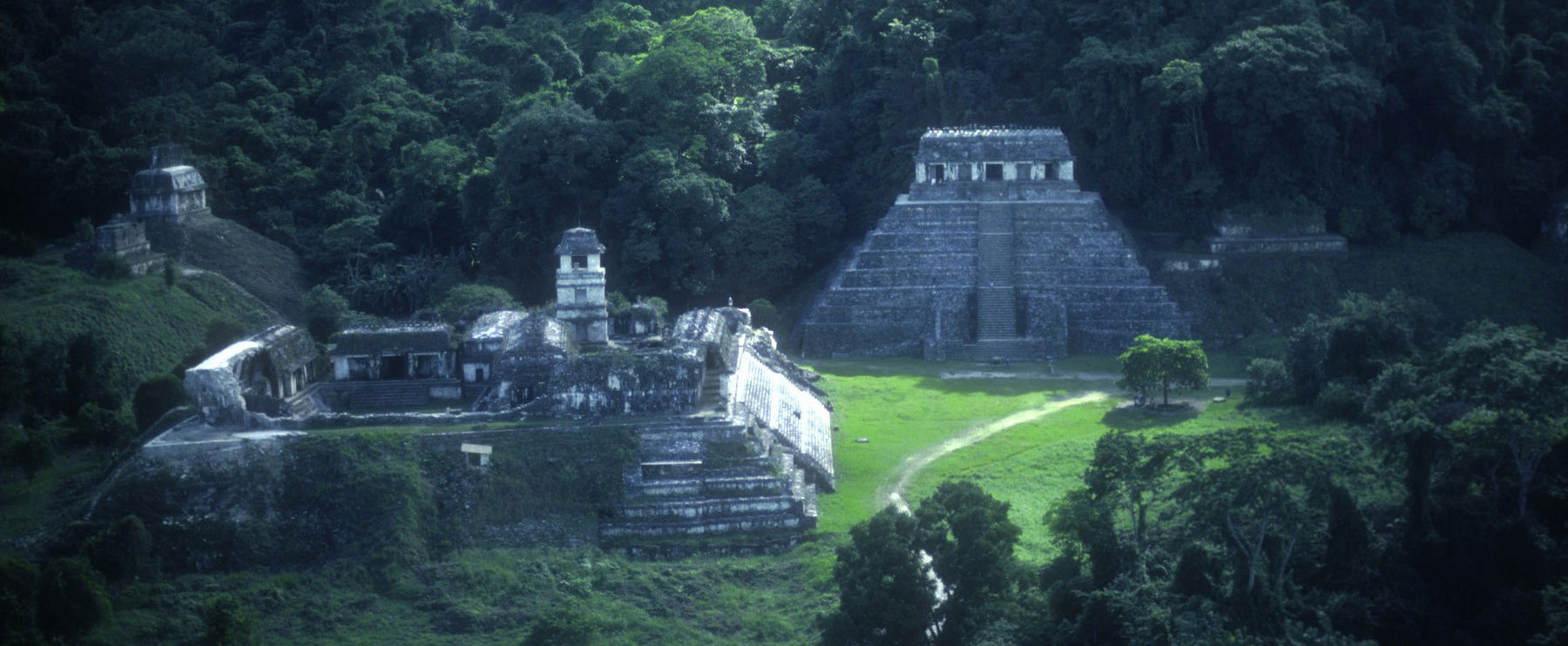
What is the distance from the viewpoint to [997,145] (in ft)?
158

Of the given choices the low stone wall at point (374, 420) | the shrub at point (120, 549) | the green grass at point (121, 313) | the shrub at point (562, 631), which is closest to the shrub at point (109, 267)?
the green grass at point (121, 313)

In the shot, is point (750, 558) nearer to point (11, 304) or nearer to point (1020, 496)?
point (1020, 496)

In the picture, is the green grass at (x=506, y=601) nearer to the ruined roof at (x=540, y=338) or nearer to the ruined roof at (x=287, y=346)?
the ruined roof at (x=540, y=338)

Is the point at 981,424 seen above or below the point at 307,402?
below

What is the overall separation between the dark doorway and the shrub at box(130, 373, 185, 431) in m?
4.27

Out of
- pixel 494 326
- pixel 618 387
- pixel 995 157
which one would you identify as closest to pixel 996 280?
pixel 995 157

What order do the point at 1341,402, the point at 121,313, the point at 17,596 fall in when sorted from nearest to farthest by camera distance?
the point at 17,596, the point at 1341,402, the point at 121,313

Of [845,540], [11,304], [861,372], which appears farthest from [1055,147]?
[11,304]

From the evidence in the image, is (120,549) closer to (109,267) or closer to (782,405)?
Result: (782,405)

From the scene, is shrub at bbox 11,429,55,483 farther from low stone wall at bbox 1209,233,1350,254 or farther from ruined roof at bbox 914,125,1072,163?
low stone wall at bbox 1209,233,1350,254

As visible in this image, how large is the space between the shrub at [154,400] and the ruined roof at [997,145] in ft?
72.3

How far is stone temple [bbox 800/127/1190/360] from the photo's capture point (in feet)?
148

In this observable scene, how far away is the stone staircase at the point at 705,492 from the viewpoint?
29719 mm

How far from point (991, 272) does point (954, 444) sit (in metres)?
11.1
